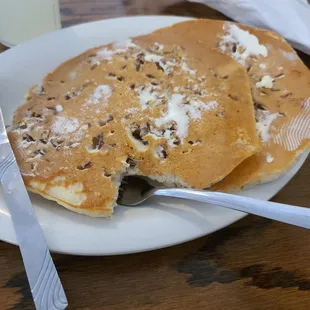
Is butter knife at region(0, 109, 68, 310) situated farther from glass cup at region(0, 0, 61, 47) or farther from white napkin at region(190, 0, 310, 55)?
white napkin at region(190, 0, 310, 55)

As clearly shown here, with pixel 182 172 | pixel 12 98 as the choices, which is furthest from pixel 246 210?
pixel 12 98

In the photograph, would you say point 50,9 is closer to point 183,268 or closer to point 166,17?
point 166,17

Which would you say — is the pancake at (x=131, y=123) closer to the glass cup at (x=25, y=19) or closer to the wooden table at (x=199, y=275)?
the wooden table at (x=199, y=275)

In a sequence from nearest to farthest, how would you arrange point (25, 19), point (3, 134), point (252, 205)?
point (252, 205) → point (3, 134) → point (25, 19)

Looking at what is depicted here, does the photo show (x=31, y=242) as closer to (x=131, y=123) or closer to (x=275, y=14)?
(x=131, y=123)

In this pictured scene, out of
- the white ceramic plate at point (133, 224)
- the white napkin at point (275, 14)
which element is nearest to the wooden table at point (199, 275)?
the white ceramic plate at point (133, 224)

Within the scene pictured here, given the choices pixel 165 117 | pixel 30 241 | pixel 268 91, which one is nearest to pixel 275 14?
pixel 268 91
